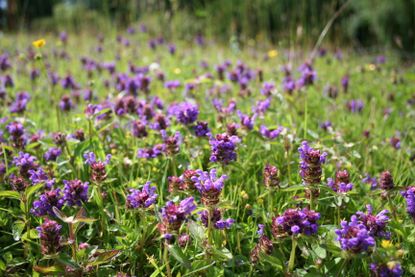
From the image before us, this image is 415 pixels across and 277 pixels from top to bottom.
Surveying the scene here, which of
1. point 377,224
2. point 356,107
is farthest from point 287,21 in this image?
point 377,224

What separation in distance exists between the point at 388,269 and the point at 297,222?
30cm

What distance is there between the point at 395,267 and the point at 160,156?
133cm

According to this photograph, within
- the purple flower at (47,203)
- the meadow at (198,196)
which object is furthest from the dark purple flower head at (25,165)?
the purple flower at (47,203)

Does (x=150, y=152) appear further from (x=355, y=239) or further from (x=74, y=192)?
(x=355, y=239)

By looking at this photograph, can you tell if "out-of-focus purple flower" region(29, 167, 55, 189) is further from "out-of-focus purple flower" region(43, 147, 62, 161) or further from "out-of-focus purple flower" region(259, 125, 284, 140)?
"out-of-focus purple flower" region(259, 125, 284, 140)

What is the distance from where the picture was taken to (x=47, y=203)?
5.31ft

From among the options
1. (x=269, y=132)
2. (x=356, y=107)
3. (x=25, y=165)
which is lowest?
(x=356, y=107)

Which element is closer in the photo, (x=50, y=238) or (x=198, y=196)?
(x=50, y=238)

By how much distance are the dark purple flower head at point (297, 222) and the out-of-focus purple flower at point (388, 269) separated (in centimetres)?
21

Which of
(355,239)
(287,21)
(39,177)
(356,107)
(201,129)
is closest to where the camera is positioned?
(355,239)

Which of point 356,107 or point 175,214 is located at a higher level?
point 175,214

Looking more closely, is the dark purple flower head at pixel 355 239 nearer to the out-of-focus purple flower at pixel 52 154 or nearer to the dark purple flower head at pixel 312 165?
the dark purple flower head at pixel 312 165

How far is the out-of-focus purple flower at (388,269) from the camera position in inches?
47.3

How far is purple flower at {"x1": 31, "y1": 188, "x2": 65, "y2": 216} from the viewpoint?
1605mm
